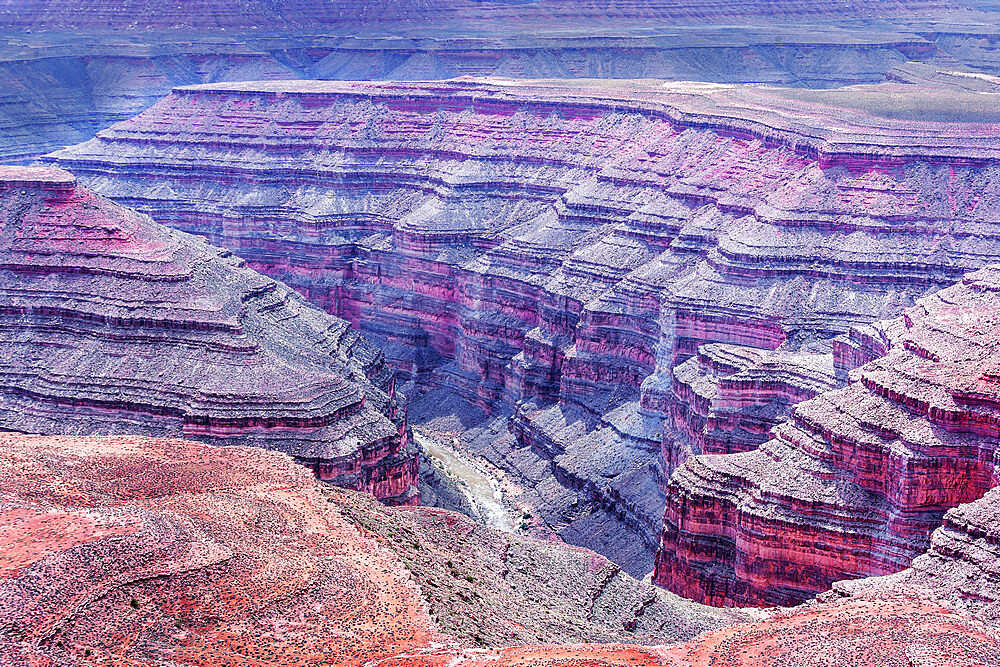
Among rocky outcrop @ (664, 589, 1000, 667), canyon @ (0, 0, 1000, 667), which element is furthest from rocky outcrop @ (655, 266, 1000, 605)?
rocky outcrop @ (664, 589, 1000, 667)

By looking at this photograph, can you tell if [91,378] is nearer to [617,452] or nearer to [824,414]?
[617,452]

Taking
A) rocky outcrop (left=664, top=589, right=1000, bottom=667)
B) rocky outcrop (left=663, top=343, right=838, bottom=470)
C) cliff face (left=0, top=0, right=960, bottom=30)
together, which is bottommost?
rocky outcrop (left=663, top=343, right=838, bottom=470)

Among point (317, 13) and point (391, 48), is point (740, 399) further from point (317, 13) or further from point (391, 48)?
point (317, 13)

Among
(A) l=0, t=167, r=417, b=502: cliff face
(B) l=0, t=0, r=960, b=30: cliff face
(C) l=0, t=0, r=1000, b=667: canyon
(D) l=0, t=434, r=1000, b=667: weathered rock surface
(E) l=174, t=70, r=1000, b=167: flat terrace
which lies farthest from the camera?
(B) l=0, t=0, r=960, b=30: cliff face

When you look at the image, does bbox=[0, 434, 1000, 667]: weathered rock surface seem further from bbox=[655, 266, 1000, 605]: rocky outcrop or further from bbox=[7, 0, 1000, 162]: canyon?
bbox=[7, 0, 1000, 162]: canyon

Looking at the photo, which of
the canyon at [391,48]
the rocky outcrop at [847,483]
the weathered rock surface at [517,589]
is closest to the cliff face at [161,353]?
the weathered rock surface at [517,589]

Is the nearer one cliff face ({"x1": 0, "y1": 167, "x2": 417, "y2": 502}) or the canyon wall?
cliff face ({"x1": 0, "y1": 167, "x2": 417, "y2": 502})

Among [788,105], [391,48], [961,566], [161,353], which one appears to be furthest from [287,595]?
[391,48]

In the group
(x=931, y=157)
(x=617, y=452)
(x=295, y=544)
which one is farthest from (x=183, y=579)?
(x=931, y=157)
